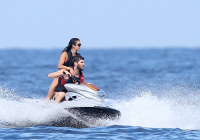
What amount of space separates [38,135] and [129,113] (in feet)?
7.98

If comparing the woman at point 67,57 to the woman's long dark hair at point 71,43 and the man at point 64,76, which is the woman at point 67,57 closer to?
the woman's long dark hair at point 71,43

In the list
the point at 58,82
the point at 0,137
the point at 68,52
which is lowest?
the point at 0,137

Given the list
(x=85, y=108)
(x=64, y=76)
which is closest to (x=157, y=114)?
(x=85, y=108)

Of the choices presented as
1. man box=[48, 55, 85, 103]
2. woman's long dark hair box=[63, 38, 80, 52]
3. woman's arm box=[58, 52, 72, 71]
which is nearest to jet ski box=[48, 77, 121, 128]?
man box=[48, 55, 85, 103]

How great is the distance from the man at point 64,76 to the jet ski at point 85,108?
0.16 m

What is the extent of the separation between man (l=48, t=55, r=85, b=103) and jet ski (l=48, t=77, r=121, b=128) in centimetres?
16

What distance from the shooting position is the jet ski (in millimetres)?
9102

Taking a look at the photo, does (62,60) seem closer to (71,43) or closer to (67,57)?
(67,57)

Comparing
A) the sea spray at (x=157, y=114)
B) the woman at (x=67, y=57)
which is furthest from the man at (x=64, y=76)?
the sea spray at (x=157, y=114)

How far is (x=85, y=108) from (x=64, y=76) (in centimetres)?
86

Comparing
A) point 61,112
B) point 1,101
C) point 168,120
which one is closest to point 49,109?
point 61,112

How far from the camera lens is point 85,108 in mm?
9062

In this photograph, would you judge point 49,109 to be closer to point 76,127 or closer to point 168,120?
point 76,127

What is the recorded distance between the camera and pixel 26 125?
9.63 metres
